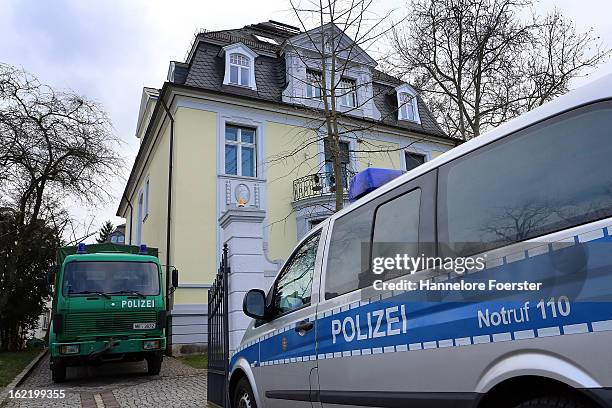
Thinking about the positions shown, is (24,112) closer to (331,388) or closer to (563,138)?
(331,388)

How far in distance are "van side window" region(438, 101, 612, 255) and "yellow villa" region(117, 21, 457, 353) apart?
34.9 feet

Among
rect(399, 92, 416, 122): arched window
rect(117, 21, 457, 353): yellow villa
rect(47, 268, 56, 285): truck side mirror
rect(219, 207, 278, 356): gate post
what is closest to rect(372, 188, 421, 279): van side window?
rect(219, 207, 278, 356): gate post

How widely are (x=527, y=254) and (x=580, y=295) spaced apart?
294 mm

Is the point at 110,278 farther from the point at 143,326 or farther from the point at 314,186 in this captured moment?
the point at 314,186

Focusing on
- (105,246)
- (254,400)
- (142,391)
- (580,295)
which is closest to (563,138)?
(580,295)

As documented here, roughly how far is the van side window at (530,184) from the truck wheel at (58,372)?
9.47 metres

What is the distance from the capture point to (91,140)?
57.3ft

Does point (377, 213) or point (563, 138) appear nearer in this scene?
point (563, 138)

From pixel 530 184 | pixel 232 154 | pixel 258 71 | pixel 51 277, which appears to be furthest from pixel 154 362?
pixel 258 71

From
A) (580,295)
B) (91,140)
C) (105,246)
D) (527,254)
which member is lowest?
(580,295)

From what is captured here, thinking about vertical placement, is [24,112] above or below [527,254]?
above

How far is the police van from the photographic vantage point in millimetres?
1894

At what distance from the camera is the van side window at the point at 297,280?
12.9 feet

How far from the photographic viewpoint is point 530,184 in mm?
2230
